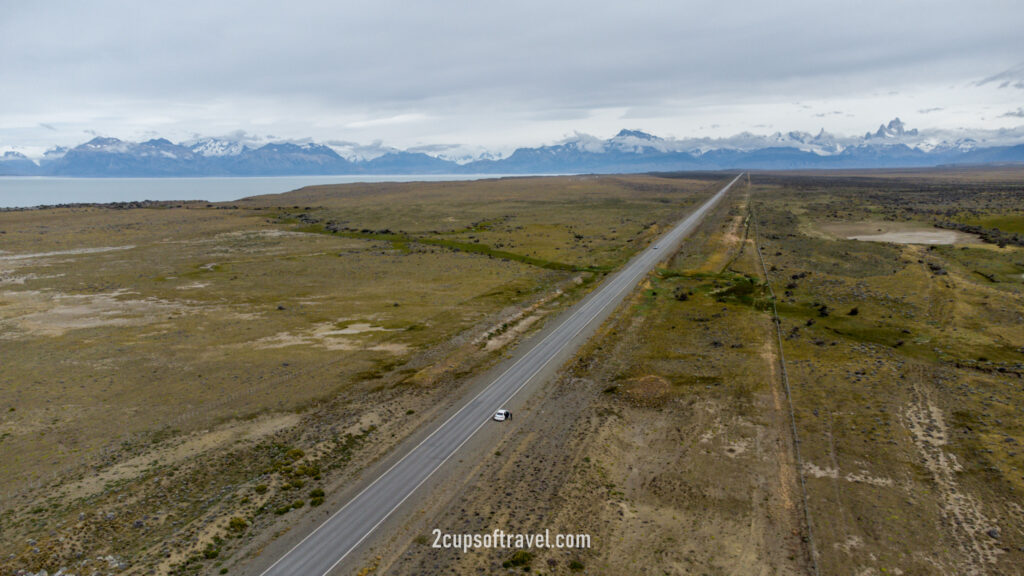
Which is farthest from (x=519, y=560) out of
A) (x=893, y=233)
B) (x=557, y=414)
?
(x=893, y=233)

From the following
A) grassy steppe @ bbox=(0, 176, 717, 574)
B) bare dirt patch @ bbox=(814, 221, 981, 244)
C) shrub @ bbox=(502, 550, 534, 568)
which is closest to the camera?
shrub @ bbox=(502, 550, 534, 568)

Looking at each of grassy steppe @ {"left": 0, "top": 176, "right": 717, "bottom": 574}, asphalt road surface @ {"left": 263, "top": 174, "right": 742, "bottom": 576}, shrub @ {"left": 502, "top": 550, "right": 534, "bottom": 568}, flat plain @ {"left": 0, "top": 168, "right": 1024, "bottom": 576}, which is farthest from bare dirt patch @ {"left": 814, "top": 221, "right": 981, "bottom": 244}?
shrub @ {"left": 502, "top": 550, "right": 534, "bottom": 568}

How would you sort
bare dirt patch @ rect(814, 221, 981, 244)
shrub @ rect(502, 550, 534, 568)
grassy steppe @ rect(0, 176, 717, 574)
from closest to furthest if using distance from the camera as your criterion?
shrub @ rect(502, 550, 534, 568) → grassy steppe @ rect(0, 176, 717, 574) → bare dirt patch @ rect(814, 221, 981, 244)

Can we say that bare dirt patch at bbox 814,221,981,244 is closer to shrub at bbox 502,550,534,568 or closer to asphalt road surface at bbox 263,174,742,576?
asphalt road surface at bbox 263,174,742,576

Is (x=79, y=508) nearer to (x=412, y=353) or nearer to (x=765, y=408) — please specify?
(x=412, y=353)

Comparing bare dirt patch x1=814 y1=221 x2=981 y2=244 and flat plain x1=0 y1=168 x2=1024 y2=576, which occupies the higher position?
bare dirt patch x1=814 y1=221 x2=981 y2=244

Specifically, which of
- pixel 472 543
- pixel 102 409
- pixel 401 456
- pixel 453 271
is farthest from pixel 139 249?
pixel 472 543

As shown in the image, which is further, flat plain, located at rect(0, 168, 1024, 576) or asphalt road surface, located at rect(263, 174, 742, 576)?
flat plain, located at rect(0, 168, 1024, 576)

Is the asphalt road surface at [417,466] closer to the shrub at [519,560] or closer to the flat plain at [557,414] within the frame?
the flat plain at [557,414]

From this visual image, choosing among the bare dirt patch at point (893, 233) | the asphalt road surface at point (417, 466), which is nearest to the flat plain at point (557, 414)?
the asphalt road surface at point (417, 466)
